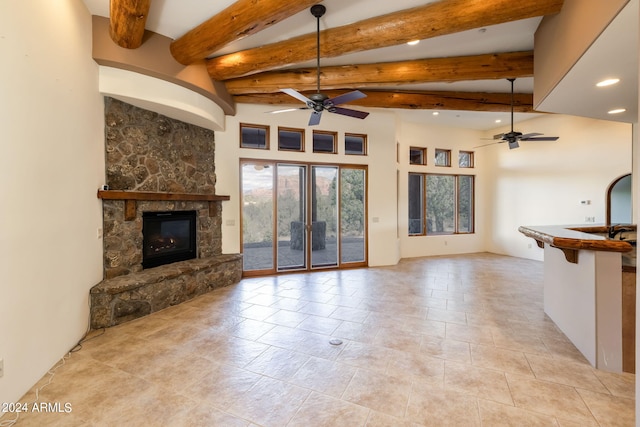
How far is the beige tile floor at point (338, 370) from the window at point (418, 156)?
4.66 metres

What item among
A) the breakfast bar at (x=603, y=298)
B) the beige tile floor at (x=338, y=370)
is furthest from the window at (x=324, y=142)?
the breakfast bar at (x=603, y=298)

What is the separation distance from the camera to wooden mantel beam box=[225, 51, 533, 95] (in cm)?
439

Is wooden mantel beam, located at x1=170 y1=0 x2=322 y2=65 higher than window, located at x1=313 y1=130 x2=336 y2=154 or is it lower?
higher

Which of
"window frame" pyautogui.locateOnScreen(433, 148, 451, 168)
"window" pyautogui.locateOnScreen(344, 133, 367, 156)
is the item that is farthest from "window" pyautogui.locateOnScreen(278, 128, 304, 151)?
"window frame" pyautogui.locateOnScreen(433, 148, 451, 168)

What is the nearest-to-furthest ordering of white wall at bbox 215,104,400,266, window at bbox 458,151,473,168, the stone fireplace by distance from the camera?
the stone fireplace, white wall at bbox 215,104,400,266, window at bbox 458,151,473,168

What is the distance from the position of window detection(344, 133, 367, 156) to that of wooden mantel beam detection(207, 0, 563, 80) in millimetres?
2904

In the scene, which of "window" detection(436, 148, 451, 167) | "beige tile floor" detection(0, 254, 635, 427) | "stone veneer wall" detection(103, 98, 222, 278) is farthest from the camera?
"window" detection(436, 148, 451, 167)

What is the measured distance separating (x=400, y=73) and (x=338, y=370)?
4.40 m

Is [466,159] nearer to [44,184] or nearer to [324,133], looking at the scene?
[324,133]

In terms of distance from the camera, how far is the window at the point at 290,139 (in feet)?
20.5

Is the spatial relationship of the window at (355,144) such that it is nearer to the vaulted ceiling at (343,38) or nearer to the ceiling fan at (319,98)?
the vaulted ceiling at (343,38)

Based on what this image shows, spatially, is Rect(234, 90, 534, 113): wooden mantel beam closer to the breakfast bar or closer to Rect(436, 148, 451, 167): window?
Rect(436, 148, 451, 167): window

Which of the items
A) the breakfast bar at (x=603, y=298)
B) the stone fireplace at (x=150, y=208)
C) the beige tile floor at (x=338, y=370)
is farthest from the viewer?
the stone fireplace at (x=150, y=208)

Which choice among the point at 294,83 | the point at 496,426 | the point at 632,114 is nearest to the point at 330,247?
the point at 294,83
